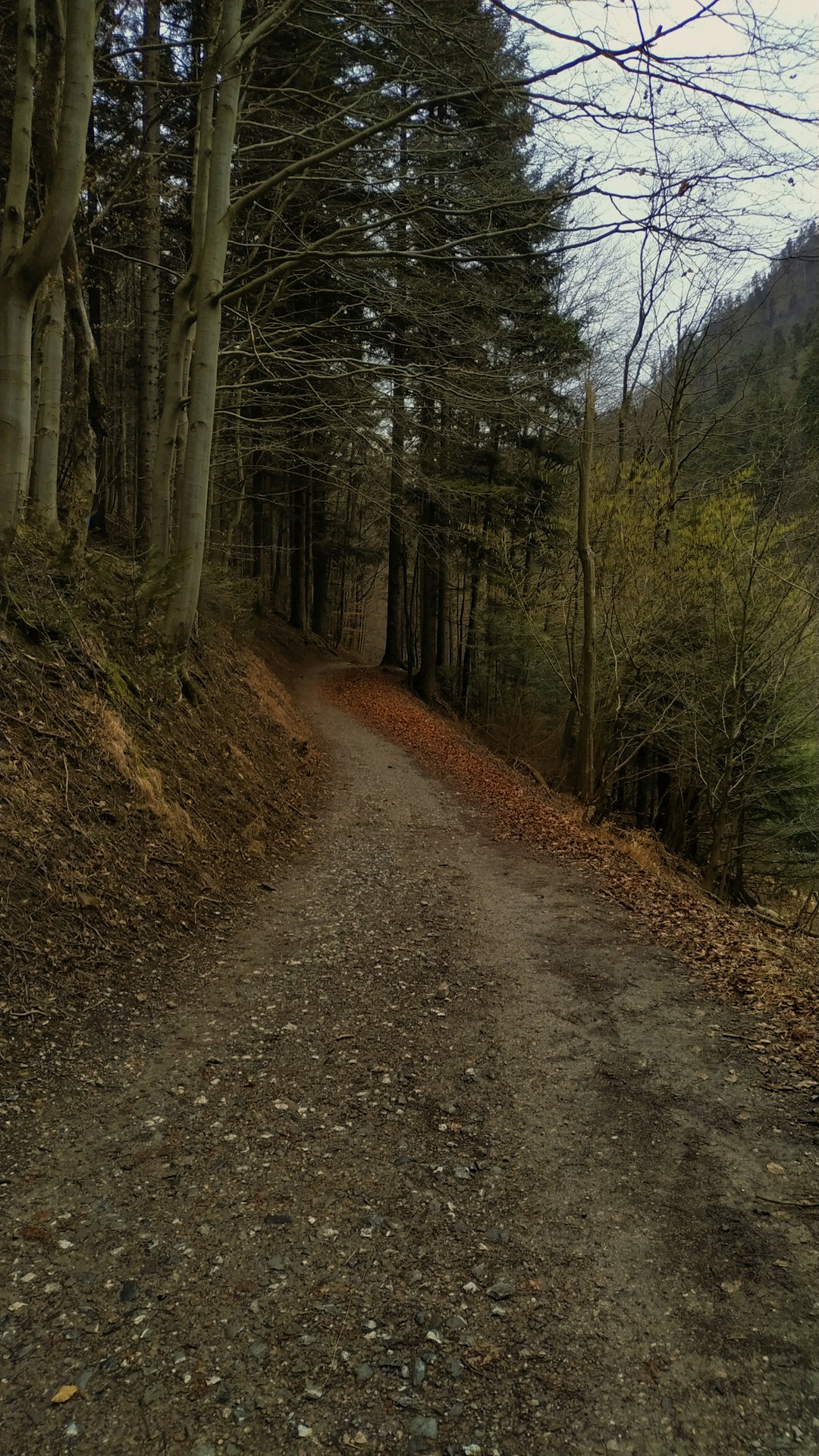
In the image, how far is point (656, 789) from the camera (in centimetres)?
1805

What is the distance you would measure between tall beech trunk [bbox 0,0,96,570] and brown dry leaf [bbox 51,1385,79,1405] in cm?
507

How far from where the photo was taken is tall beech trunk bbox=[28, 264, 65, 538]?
814 centimetres

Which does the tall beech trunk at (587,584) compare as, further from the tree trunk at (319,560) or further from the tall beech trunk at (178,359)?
the tree trunk at (319,560)

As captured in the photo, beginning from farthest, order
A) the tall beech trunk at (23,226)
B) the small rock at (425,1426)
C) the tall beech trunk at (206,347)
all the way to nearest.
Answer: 1. the tall beech trunk at (206,347)
2. the tall beech trunk at (23,226)
3. the small rock at (425,1426)

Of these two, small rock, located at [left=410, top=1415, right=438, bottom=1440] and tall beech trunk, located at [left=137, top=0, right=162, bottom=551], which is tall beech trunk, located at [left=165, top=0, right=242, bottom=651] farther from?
small rock, located at [left=410, top=1415, right=438, bottom=1440]

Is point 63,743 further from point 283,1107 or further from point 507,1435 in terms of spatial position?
point 507,1435

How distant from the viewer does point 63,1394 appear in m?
2.00

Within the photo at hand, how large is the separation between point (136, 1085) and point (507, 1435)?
213cm

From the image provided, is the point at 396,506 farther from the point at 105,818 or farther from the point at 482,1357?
the point at 482,1357

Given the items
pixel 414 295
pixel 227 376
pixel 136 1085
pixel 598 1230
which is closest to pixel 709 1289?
pixel 598 1230

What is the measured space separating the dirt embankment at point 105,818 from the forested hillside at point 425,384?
326mm

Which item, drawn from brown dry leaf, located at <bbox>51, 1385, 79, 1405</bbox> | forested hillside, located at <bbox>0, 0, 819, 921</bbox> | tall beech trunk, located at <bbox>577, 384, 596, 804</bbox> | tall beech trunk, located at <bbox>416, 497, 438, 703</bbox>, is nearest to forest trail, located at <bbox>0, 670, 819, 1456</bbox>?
brown dry leaf, located at <bbox>51, 1385, 79, 1405</bbox>

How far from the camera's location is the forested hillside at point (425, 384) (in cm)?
681

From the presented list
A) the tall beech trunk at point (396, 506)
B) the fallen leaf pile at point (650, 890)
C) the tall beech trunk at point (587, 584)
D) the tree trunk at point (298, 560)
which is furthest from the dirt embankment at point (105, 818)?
the tree trunk at point (298, 560)
